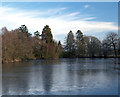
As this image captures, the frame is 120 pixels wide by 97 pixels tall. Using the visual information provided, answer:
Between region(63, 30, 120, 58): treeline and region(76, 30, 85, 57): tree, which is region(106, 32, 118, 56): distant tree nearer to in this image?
region(63, 30, 120, 58): treeline

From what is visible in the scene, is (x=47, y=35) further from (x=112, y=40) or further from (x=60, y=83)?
(x=60, y=83)

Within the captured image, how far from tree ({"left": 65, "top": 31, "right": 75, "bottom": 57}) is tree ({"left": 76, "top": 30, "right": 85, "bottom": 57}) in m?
1.33

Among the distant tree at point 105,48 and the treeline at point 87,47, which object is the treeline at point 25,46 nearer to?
the treeline at point 87,47

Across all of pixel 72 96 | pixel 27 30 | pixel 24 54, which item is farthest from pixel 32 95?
pixel 27 30

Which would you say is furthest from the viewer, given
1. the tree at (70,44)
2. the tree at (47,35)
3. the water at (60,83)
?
the tree at (70,44)

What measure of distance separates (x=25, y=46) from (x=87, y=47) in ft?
79.3

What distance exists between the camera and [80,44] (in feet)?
199

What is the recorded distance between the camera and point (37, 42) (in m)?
50.3

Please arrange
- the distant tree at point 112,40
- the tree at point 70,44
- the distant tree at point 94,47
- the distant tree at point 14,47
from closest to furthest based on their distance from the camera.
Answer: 1. the distant tree at point 14,47
2. the distant tree at point 112,40
3. the distant tree at point 94,47
4. the tree at point 70,44

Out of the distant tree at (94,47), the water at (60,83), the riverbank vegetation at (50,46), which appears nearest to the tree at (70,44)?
the riverbank vegetation at (50,46)

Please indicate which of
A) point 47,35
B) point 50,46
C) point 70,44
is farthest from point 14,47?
point 70,44

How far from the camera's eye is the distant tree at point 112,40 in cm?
5484

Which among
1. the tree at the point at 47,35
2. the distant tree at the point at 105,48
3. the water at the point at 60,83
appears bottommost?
the water at the point at 60,83

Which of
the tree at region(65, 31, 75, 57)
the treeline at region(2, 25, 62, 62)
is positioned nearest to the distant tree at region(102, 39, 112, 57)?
the tree at region(65, 31, 75, 57)
